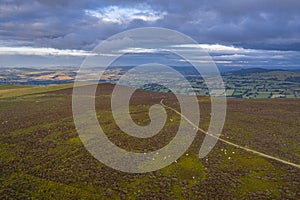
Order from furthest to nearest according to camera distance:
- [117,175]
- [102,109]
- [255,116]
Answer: [102,109] < [255,116] < [117,175]

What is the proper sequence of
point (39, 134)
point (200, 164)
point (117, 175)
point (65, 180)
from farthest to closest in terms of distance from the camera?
point (39, 134), point (200, 164), point (117, 175), point (65, 180)

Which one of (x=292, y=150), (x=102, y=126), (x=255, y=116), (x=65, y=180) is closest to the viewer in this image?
(x=65, y=180)

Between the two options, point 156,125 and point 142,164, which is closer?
point 142,164

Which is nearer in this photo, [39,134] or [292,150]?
[292,150]

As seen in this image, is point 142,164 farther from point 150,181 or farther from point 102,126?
point 102,126

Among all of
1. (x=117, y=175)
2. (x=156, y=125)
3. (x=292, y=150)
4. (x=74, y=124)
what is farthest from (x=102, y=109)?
(x=292, y=150)

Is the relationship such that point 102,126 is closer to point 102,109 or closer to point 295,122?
point 102,109

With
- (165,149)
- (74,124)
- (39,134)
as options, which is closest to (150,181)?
(165,149)

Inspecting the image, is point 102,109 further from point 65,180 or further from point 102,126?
point 65,180

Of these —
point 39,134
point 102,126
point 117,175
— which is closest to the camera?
point 117,175
